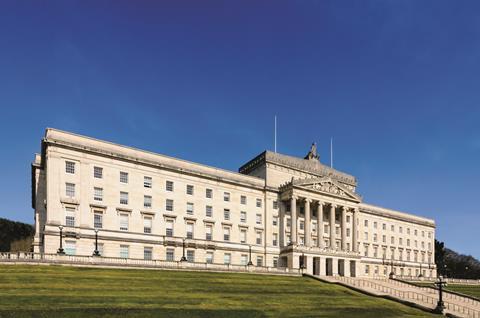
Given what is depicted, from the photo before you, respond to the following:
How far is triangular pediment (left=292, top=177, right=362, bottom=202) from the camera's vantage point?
269 ft

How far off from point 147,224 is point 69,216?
12.2 m

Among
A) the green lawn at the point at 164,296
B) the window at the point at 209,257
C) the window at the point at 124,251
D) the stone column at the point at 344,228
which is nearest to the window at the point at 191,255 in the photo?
the window at the point at 209,257

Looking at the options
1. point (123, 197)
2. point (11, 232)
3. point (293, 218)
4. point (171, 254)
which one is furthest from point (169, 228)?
point (11, 232)

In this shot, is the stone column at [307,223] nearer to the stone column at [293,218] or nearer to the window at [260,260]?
the stone column at [293,218]

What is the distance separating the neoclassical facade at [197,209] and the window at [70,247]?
14cm

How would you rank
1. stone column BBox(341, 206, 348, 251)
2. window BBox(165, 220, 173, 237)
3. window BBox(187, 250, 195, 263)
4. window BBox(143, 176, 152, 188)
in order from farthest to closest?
stone column BBox(341, 206, 348, 251), window BBox(187, 250, 195, 263), window BBox(165, 220, 173, 237), window BBox(143, 176, 152, 188)

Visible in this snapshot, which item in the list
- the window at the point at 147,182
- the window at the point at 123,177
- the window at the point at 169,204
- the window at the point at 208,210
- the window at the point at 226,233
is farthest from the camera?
the window at the point at 226,233

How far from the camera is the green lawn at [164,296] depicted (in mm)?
29031

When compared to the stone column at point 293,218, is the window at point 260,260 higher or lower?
lower

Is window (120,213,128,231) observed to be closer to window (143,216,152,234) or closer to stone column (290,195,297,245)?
window (143,216,152,234)

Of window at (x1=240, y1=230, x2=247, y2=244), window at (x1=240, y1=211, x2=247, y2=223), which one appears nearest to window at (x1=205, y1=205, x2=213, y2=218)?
window at (x1=240, y1=211, x2=247, y2=223)

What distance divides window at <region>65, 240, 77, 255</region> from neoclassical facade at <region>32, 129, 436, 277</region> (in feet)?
0.46

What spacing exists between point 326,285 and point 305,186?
2868 centimetres

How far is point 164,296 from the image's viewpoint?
35.7 m
